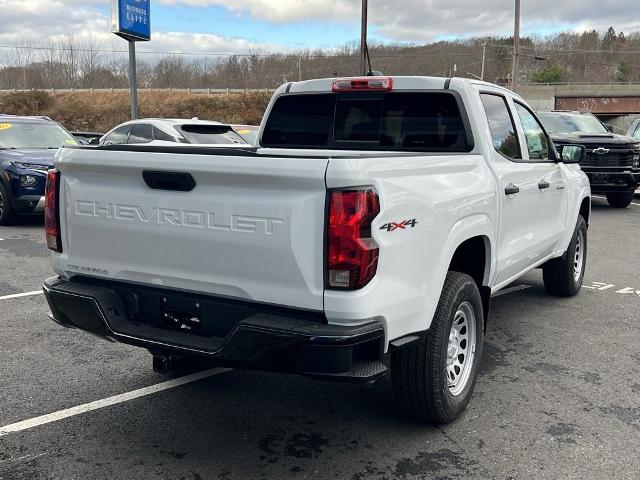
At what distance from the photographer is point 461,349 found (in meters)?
3.71

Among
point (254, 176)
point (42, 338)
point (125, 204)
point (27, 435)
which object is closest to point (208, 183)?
point (254, 176)

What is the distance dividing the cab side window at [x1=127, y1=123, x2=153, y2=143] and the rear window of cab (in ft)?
25.0

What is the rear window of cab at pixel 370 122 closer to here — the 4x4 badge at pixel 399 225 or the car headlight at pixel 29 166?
the 4x4 badge at pixel 399 225

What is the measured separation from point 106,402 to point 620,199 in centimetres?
1266

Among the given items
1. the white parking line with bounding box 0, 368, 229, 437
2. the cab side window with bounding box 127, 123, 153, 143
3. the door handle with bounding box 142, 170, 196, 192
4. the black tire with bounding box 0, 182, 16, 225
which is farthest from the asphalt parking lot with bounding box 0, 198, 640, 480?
the cab side window with bounding box 127, 123, 153, 143

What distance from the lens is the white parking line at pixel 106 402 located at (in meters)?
3.47

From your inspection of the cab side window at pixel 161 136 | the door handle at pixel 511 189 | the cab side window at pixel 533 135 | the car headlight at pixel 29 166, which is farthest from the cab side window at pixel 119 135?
the door handle at pixel 511 189

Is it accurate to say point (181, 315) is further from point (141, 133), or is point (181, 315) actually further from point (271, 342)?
point (141, 133)

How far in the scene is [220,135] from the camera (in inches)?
460

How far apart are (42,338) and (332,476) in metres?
3.01

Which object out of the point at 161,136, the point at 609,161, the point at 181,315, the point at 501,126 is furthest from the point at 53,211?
the point at 609,161

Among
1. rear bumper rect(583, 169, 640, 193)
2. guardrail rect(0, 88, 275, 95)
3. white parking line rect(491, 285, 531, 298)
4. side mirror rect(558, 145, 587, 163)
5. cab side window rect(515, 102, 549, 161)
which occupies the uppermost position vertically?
guardrail rect(0, 88, 275, 95)

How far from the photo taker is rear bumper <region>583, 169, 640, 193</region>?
41.2ft

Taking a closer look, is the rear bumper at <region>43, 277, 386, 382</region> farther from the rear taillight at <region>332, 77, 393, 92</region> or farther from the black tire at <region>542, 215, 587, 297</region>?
the black tire at <region>542, 215, 587, 297</region>
